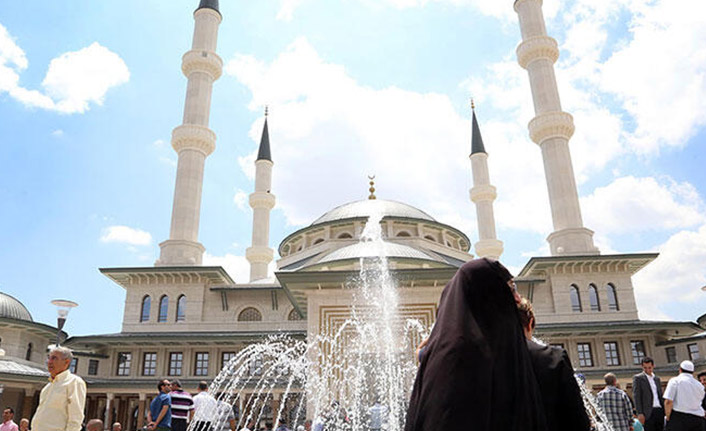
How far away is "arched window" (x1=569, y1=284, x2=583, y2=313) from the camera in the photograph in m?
24.5

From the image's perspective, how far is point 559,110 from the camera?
1026 inches

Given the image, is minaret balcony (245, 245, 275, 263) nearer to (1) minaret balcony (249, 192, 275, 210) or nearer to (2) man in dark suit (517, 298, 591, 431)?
(1) minaret balcony (249, 192, 275, 210)

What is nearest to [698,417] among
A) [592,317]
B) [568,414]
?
[568,414]

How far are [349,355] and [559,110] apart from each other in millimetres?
16619

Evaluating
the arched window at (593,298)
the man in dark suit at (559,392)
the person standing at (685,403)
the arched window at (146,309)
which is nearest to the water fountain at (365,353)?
the person standing at (685,403)

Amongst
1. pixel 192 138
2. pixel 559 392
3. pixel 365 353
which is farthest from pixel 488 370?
pixel 192 138

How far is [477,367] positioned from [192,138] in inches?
1046

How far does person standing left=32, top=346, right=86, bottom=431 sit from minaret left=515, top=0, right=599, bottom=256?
75.6 feet

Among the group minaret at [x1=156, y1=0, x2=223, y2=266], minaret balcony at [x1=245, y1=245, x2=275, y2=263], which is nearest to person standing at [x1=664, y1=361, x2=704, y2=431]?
minaret at [x1=156, y1=0, x2=223, y2=266]

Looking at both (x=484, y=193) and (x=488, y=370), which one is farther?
(x=484, y=193)

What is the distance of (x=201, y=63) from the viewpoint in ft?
91.1

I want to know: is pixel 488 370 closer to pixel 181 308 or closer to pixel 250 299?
pixel 250 299

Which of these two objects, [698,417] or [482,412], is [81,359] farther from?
[482,412]

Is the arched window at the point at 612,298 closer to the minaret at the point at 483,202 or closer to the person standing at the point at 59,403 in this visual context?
the minaret at the point at 483,202
